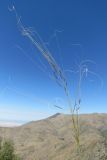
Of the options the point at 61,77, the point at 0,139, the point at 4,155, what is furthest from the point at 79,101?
the point at 0,139

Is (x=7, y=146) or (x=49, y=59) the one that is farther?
(x=7, y=146)

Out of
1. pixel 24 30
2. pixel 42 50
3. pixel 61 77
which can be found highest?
pixel 24 30

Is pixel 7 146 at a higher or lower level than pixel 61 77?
higher

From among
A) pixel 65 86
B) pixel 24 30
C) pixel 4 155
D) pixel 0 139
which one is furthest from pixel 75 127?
pixel 0 139

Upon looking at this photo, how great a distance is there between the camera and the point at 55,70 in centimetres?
535

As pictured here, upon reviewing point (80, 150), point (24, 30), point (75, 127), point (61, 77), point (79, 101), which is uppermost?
point (24, 30)

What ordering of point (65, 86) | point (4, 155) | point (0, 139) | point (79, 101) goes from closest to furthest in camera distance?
1. point (65, 86)
2. point (79, 101)
3. point (4, 155)
4. point (0, 139)

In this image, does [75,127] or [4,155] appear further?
[4,155]

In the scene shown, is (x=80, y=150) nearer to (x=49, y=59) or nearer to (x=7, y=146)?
(x=49, y=59)

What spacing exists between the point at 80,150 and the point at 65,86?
1.26m

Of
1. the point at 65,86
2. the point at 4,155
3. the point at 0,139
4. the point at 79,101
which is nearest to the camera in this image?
the point at 65,86

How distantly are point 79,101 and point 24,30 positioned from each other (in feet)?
5.99

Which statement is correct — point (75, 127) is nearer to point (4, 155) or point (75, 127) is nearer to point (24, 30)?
point (24, 30)

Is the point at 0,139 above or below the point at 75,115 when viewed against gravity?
above
